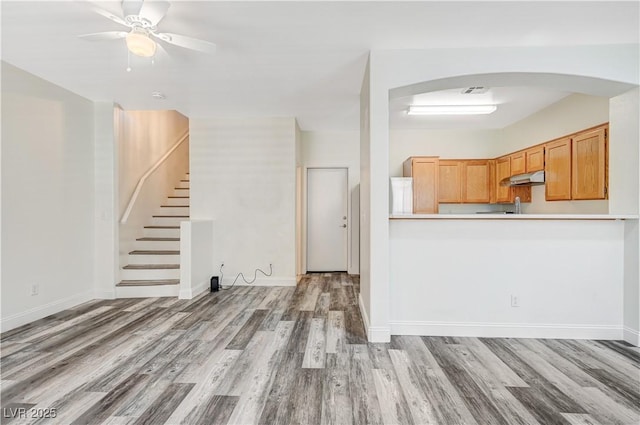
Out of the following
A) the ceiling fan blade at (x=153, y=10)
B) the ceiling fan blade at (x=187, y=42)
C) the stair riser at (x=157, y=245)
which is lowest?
the stair riser at (x=157, y=245)

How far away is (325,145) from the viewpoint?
19.4 feet

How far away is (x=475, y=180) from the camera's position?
5.54 meters

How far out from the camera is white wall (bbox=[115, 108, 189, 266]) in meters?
4.59

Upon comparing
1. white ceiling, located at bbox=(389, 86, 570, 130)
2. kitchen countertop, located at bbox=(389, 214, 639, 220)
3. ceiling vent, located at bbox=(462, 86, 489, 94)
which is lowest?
kitchen countertop, located at bbox=(389, 214, 639, 220)

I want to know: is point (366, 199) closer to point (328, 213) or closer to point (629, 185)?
point (629, 185)

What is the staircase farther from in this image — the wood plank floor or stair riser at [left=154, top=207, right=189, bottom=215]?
the wood plank floor

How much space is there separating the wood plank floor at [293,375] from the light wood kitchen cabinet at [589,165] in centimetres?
165

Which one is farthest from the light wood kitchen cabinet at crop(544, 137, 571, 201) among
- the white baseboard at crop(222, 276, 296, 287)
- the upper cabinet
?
the white baseboard at crop(222, 276, 296, 287)

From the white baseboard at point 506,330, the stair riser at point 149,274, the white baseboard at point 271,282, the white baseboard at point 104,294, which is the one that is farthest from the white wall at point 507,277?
the white baseboard at point 104,294

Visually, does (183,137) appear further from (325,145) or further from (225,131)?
(325,145)

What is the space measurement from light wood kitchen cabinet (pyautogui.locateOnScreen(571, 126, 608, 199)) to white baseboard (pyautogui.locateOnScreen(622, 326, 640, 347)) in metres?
1.37

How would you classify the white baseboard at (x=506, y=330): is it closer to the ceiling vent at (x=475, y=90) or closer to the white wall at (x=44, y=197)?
the ceiling vent at (x=475, y=90)

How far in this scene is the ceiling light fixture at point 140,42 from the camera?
87.0 inches

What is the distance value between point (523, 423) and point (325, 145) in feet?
16.2
